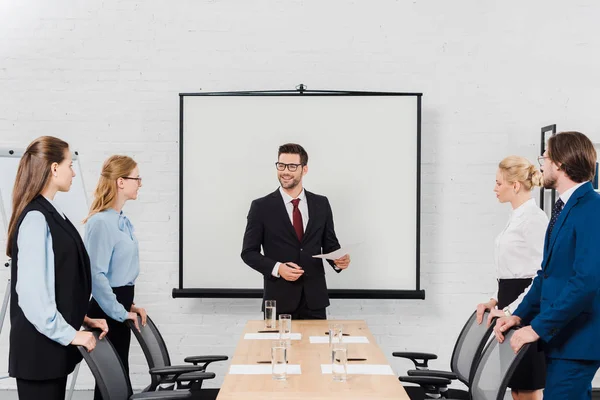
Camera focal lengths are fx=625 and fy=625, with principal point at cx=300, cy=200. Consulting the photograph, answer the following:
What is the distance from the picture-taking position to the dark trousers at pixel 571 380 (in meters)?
2.49

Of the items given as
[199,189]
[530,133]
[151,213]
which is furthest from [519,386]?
[151,213]

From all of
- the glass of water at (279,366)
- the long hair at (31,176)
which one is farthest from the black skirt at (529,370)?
the long hair at (31,176)

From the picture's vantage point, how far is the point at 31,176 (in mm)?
2576

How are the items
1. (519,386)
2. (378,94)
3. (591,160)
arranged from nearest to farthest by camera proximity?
(591,160)
(519,386)
(378,94)

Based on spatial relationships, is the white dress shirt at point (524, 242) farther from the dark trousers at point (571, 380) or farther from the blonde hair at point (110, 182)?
the blonde hair at point (110, 182)

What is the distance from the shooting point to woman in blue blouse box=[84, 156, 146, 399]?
319 centimetres

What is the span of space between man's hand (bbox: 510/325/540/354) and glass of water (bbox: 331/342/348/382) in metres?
0.66

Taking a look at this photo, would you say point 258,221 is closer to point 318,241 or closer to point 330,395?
point 318,241

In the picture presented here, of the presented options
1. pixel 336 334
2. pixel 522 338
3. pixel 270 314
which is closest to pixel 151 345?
pixel 270 314

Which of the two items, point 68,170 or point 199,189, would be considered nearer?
point 68,170

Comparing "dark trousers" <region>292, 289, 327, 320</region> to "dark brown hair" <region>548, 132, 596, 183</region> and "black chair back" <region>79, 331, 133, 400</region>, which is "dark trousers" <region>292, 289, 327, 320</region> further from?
"dark brown hair" <region>548, 132, 596, 183</region>

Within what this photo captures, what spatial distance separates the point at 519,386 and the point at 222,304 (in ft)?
7.30

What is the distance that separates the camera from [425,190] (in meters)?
4.70

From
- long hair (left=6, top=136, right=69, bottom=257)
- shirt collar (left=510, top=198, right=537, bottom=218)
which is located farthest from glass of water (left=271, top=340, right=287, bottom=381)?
shirt collar (left=510, top=198, right=537, bottom=218)
